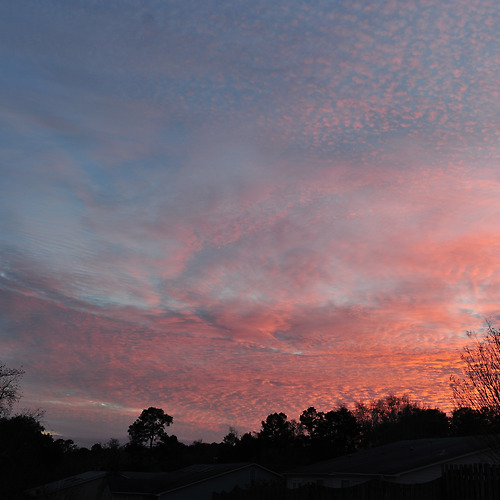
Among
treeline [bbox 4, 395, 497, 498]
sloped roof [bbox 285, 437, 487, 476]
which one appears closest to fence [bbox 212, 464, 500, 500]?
sloped roof [bbox 285, 437, 487, 476]

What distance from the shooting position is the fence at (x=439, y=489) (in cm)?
1666

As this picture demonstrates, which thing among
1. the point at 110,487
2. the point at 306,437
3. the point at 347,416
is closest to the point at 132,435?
the point at 306,437

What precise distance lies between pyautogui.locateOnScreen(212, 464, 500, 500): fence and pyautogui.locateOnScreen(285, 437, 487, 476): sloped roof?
7.82 metres

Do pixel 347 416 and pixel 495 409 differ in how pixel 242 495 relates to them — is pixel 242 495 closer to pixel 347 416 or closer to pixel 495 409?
pixel 495 409

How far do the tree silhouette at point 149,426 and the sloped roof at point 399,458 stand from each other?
58.8 m

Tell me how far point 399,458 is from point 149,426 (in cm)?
6865

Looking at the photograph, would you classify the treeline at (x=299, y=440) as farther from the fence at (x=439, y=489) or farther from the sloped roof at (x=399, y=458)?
the fence at (x=439, y=489)

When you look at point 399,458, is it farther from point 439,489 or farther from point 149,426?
point 149,426

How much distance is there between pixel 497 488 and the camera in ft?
54.0

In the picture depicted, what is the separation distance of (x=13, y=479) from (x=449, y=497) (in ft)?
63.4

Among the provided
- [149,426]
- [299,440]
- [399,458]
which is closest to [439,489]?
[399,458]

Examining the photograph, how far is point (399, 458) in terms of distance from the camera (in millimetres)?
35188

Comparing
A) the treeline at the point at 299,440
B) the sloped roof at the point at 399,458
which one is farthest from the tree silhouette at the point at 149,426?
the sloped roof at the point at 399,458

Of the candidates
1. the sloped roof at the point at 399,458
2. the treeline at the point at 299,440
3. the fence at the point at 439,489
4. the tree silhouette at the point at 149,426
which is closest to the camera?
the fence at the point at 439,489
